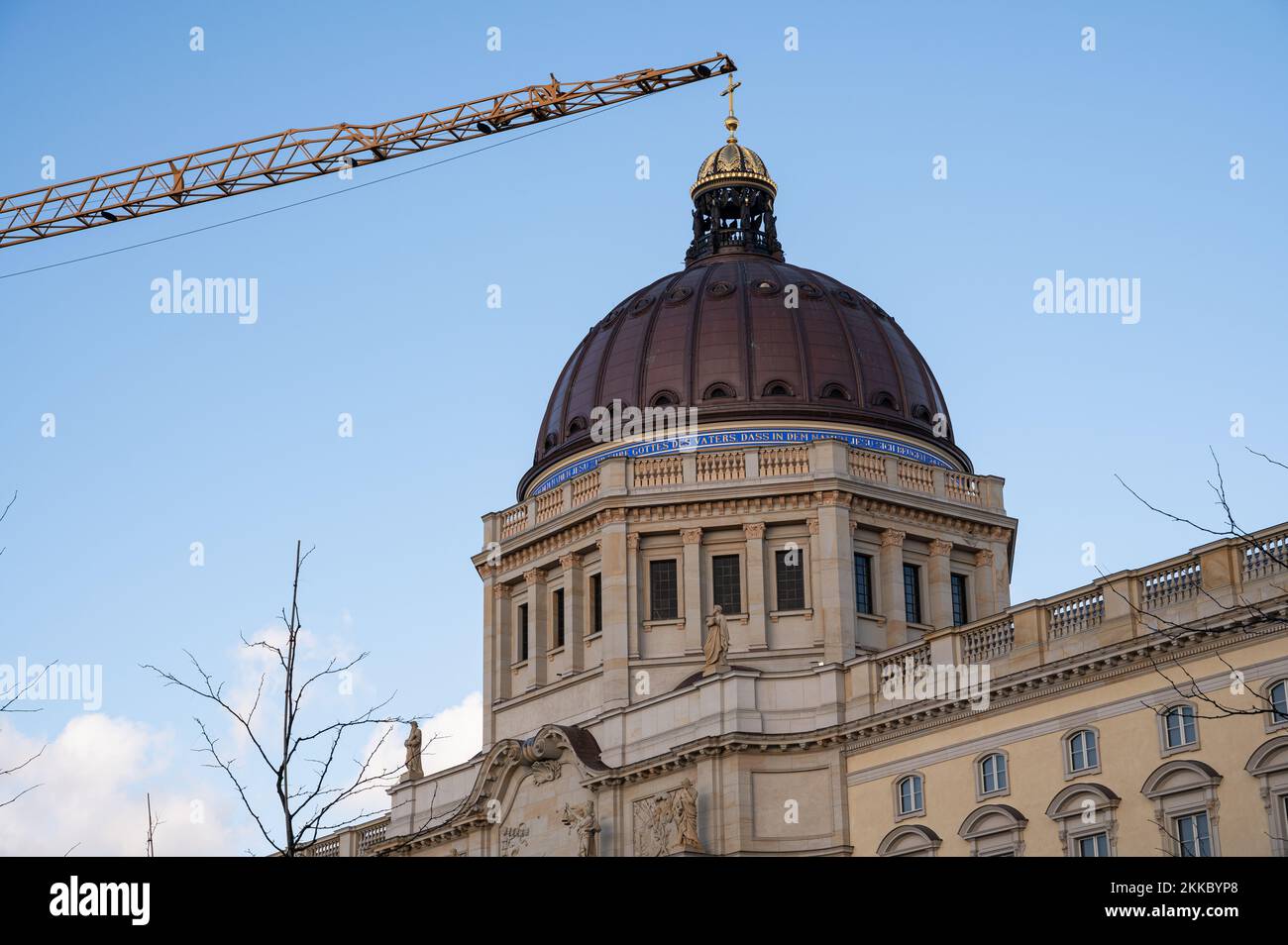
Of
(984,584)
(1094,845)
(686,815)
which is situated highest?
(984,584)

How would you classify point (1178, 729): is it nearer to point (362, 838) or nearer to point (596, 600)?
point (596, 600)

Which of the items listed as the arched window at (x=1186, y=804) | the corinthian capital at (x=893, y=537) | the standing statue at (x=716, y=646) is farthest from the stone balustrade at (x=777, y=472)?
the arched window at (x=1186, y=804)

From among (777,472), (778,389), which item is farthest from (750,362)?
(777,472)

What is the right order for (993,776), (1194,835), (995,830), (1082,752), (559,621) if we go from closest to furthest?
(1194,835)
(1082,752)
(995,830)
(993,776)
(559,621)

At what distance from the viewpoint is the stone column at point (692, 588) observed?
65688mm

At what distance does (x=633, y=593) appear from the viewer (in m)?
66.7

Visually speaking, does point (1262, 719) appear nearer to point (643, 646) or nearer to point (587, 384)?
point (643, 646)

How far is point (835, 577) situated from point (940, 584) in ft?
17.0

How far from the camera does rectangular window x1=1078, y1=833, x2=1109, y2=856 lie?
150 feet

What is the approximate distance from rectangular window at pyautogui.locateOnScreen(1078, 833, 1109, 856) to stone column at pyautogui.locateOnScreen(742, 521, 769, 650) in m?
19.7

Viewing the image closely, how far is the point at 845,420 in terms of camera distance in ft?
230

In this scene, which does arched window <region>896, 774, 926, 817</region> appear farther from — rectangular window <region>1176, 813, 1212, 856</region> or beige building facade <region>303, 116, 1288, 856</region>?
rectangular window <region>1176, 813, 1212, 856</region>
